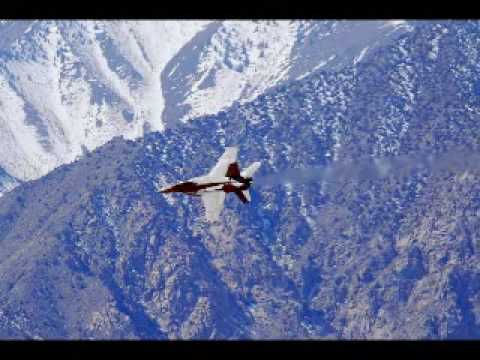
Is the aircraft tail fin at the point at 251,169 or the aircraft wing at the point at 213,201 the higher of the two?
the aircraft tail fin at the point at 251,169

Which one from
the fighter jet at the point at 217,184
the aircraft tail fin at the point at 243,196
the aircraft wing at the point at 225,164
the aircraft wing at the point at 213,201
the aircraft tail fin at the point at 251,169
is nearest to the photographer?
the aircraft tail fin at the point at 243,196

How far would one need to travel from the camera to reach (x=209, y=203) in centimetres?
17862

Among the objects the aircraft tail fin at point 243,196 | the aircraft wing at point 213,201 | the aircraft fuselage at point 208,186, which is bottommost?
the aircraft wing at point 213,201

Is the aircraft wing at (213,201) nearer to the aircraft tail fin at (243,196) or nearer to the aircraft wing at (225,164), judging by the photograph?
the aircraft wing at (225,164)

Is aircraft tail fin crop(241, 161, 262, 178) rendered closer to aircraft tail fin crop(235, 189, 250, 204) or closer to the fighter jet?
aircraft tail fin crop(235, 189, 250, 204)

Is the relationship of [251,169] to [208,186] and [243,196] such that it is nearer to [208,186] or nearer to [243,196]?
[243,196]

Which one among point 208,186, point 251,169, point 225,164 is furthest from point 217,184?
point 251,169

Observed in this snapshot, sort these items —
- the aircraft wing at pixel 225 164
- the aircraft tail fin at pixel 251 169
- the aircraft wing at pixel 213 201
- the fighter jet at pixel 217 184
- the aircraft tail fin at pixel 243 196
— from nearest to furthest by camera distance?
the aircraft tail fin at pixel 243 196, the aircraft tail fin at pixel 251 169, the fighter jet at pixel 217 184, the aircraft wing at pixel 213 201, the aircraft wing at pixel 225 164

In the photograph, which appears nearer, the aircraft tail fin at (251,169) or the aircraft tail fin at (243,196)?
the aircraft tail fin at (243,196)

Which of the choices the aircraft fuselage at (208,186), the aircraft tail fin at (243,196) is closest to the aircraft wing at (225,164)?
the aircraft fuselage at (208,186)
